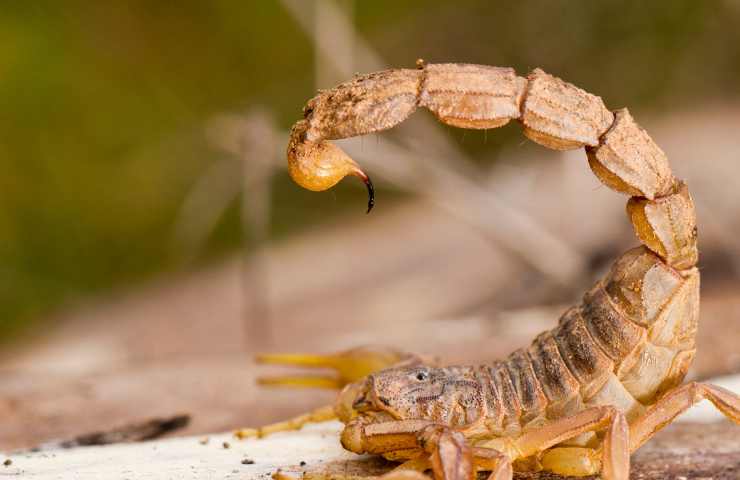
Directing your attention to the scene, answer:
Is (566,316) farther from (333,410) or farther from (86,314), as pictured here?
(86,314)

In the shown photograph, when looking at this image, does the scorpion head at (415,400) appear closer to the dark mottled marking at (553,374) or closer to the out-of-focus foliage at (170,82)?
the dark mottled marking at (553,374)

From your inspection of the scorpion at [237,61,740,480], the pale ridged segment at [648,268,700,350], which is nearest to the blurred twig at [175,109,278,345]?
the scorpion at [237,61,740,480]

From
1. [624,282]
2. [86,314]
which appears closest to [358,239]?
[86,314]

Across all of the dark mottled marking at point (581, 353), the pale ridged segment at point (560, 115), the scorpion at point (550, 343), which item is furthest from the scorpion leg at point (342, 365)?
the pale ridged segment at point (560, 115)

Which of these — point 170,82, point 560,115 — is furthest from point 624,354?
point 170,82

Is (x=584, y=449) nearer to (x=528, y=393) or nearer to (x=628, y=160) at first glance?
(x=528, y=393)
